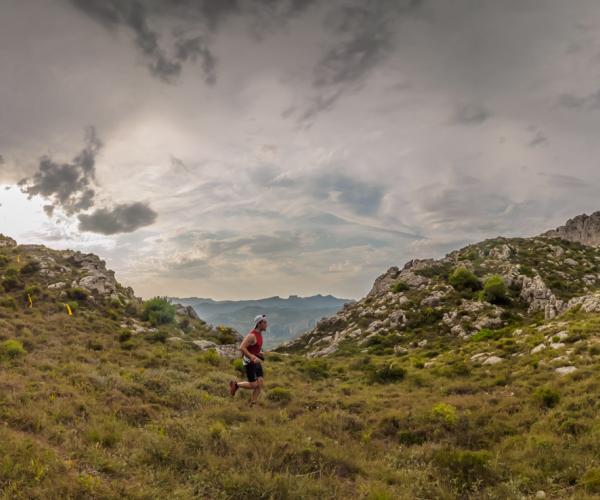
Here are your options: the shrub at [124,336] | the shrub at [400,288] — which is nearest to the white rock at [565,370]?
the shrub at [124,336]

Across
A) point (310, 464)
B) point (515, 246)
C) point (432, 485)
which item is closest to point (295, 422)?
point (310, 464)

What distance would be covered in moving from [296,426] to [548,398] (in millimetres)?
9341

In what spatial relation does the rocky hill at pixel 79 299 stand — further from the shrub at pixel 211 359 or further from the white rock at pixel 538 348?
the white rock at pixel 538 348

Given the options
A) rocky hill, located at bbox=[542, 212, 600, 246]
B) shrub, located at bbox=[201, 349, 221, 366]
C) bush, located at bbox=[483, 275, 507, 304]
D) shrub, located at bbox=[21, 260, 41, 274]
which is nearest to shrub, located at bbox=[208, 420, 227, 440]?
shrub, located at bbox=[201, 349, 221, 366]

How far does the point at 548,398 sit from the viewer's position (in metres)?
13.3

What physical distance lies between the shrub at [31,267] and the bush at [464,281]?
50.3 metres

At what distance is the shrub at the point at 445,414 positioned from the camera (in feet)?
42.3

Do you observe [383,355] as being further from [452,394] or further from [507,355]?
[452,394]

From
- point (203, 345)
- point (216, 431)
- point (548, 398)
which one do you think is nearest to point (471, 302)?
point (203, 345)

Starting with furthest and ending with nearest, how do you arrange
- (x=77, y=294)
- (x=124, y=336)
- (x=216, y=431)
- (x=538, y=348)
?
(x=77, y=294) → (x=124, y=336) → (x=538, y=348) → (x=216, y=431)

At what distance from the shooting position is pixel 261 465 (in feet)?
29.1

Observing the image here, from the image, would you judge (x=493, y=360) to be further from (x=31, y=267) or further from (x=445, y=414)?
(x=31, y=267)

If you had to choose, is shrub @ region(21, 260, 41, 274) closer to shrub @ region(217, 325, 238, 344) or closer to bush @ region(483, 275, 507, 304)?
shrub @ region(217, 325, 238, 344)

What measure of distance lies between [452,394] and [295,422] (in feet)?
28.6
